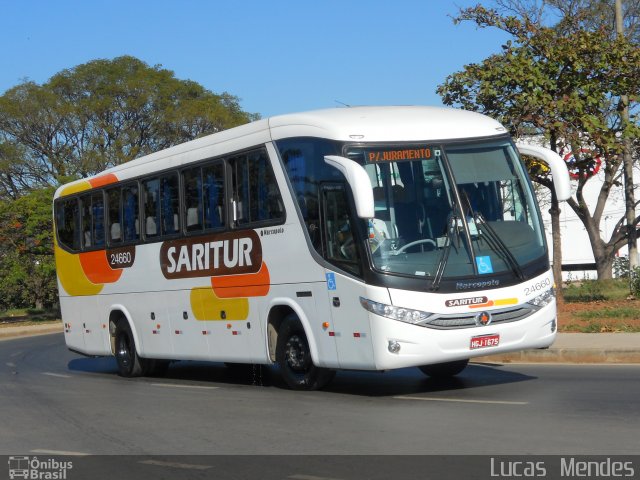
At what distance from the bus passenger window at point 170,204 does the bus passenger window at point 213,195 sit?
0.95 m

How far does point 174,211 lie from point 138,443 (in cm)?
675

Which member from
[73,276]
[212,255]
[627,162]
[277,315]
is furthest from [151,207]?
[627,162]

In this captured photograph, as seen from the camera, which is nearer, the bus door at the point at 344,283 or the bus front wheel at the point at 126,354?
the bus door at the point at 344,283

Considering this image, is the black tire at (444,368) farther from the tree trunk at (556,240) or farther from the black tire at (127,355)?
the tree trunk at (556,240)

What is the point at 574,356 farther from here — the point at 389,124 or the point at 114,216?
the point at 114,216

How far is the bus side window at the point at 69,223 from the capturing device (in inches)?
784

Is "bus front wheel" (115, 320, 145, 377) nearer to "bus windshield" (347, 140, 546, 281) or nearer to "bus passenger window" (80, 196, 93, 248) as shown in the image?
"bus passenger window" (80, 196, 93, 248)

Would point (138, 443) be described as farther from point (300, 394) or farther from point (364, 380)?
point (364, 380)

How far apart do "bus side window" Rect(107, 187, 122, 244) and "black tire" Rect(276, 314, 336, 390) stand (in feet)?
17.5

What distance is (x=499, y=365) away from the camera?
644 inches

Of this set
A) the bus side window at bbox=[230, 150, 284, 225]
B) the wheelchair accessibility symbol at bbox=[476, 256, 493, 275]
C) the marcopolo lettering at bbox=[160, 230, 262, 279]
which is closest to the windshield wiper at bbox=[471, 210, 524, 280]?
the wheelchair accessibility symbol at bbox=[476, 256, 493, 275]

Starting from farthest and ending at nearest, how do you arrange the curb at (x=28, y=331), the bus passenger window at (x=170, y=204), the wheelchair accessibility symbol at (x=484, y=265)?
the curb at (x=28, y=331) → the bus passenger window at (x=170, y=204) → the wheelchair accessibility symbol at (x=484, y=265)
